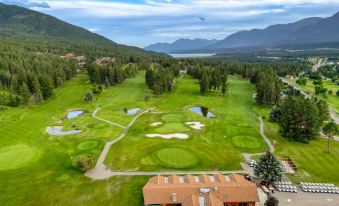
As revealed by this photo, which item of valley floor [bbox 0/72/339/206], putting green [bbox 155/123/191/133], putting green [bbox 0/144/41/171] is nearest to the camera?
valley floor [bbox 0/72/339/206]

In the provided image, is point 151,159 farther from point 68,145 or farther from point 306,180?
point 306,180

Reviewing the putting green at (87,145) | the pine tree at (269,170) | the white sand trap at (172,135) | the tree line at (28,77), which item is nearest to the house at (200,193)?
the pine tree at (269,170)

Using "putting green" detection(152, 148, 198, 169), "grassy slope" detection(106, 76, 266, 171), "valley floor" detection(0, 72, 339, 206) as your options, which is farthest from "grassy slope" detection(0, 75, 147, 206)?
"putting green" detection(152, 148, 198, 169)

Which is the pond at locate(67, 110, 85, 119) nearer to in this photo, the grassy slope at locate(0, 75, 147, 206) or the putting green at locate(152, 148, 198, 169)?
the grassy slope at locate(0, 75, 147, 206)

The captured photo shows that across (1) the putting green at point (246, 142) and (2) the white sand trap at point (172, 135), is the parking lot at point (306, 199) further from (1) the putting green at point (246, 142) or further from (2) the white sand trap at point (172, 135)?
(2) the white sand trap at point (172, 135)

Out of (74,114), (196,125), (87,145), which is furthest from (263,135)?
(74,114)

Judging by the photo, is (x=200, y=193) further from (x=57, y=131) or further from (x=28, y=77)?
(x=28, y=77)

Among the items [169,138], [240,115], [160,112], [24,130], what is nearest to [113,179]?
[169,138]
